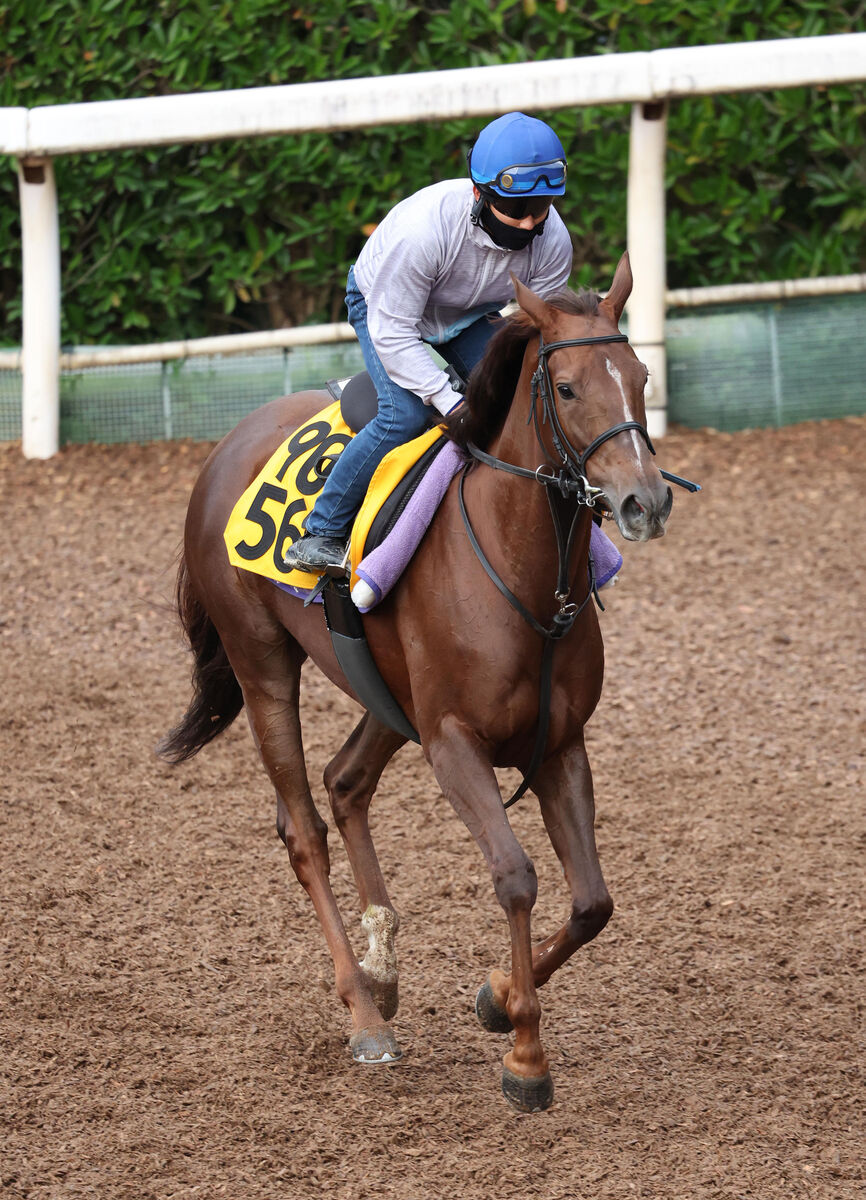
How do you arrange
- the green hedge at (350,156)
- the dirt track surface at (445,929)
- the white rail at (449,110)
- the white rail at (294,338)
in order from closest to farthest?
the dirt track surface at (445,929)
the white rail at (449,110)
the white rail at (294,338)
the green hedge at (350,156)

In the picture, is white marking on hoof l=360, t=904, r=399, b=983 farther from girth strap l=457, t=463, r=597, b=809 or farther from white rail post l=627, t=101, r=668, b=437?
white rail post l=627, t=101, r=668, b=437

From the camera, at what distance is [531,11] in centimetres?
1022

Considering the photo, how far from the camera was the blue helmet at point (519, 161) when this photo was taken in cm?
381

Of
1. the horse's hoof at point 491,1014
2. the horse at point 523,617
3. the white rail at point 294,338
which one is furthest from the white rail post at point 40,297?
the horse's hoof at point 491,1014

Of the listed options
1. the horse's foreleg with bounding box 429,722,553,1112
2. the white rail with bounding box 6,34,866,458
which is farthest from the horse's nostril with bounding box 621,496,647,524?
the white rail with bounding box 6,34,866,458

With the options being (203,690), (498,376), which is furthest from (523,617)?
(203,690)

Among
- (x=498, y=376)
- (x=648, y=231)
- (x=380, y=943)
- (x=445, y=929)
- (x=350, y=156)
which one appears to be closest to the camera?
(x=498, y=376)

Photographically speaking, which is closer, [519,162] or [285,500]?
[519,162]

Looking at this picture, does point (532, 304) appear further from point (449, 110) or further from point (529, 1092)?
point (449, 110)

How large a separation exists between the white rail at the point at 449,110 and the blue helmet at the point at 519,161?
5.73 metres

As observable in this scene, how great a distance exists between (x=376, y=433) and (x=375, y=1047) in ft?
5.81

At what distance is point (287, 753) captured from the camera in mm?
5000

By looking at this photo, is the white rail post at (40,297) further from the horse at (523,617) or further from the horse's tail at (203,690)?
the horse at (523,617)

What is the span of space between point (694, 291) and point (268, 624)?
5.84 m
